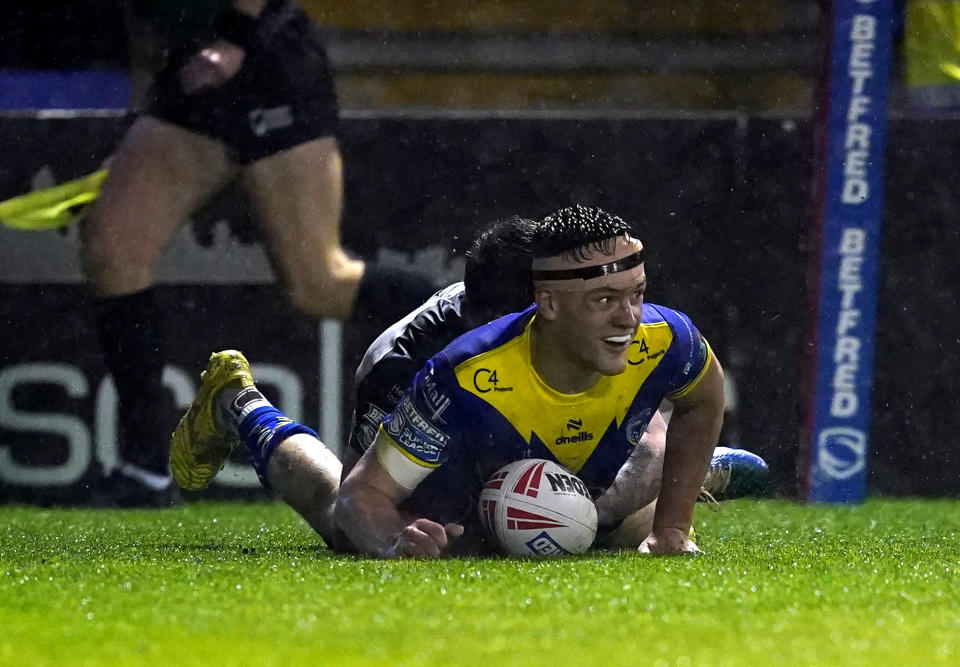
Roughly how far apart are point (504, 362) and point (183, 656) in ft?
5.71

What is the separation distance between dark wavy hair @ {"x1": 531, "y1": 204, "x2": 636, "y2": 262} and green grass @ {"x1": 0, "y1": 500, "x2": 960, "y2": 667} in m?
0.82

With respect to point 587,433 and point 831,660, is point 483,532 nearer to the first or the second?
point 587,433

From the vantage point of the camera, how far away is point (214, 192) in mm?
6938

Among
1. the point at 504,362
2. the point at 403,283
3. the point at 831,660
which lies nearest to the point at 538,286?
the point at 504,362

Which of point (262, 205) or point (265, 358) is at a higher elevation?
point (262, 205)

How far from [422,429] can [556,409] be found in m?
0.38

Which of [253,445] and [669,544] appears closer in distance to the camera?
[669,544]

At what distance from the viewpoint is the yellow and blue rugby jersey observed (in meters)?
4.48

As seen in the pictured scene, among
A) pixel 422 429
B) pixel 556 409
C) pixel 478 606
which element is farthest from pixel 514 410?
pixel 478 606

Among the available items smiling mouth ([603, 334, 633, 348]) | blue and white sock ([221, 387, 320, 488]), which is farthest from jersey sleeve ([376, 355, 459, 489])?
blue and white sock ([221, 387, 320, 488])

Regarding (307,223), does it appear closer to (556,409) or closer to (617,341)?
(556,409)

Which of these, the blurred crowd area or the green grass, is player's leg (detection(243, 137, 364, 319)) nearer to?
the blurred crowd area

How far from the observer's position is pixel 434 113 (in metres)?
7.14

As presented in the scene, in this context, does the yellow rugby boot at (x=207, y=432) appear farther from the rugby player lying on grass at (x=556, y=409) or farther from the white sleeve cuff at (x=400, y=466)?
the white sleeve cuff at (x=400, y=466)
